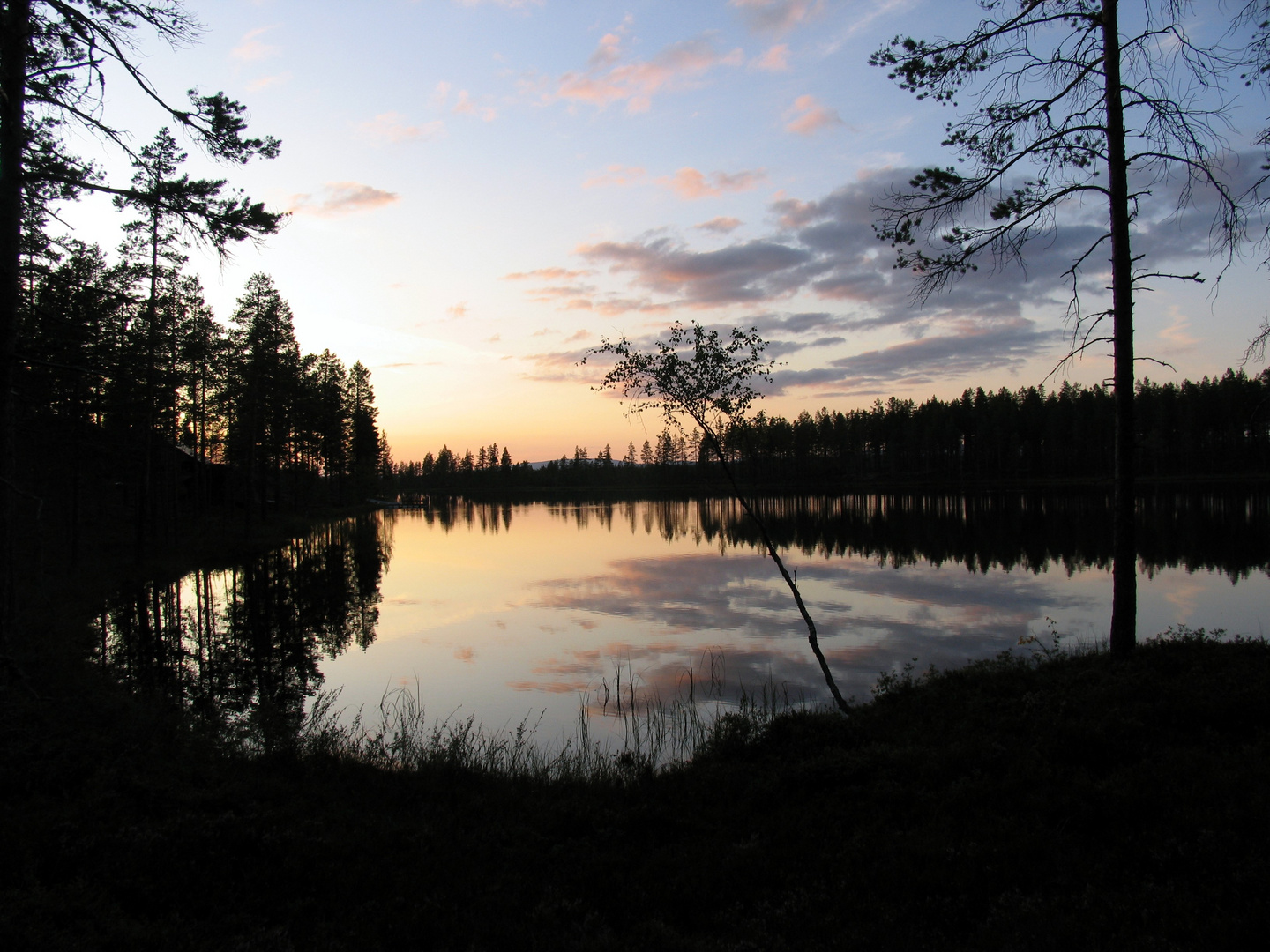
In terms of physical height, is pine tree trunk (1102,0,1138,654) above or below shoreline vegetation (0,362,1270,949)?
above

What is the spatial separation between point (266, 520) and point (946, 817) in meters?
49.7

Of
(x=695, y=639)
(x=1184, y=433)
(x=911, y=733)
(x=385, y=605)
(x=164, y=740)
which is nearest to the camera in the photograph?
(x=164, y=740)

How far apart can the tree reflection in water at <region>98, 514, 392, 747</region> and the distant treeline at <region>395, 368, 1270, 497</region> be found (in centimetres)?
4771

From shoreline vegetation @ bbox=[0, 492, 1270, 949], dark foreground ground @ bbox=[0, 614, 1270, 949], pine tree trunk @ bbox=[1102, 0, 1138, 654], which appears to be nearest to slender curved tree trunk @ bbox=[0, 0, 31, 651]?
shoreline vegetation @ bbox=[0, 492, 1270, 949]

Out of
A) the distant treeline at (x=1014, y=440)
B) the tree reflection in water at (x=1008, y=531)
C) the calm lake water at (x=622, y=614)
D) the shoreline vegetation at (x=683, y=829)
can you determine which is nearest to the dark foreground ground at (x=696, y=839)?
the shoreline vegetation at (x=683, y=829)

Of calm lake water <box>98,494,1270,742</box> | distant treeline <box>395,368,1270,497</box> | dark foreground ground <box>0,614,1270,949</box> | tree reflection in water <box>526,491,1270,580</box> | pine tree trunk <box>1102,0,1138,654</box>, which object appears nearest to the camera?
dark foreground ground <box>0,614,1270,949</box>

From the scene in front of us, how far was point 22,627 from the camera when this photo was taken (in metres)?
11.8

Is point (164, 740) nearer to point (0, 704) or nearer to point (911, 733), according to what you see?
point (0, 704)

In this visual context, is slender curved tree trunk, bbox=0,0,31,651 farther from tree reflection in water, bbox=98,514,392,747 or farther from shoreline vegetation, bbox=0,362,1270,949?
tree reflection in water, bbox=98,514,392,747

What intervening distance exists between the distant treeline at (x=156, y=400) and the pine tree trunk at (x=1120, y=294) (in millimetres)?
14006

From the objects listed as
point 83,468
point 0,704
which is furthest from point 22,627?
point 83,468

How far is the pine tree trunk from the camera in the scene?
1029 centimetres

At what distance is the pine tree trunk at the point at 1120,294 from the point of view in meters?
10.3

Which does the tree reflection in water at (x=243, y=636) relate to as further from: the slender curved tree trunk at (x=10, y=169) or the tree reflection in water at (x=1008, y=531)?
the tree reflection in water at (x=1008, y=531)
